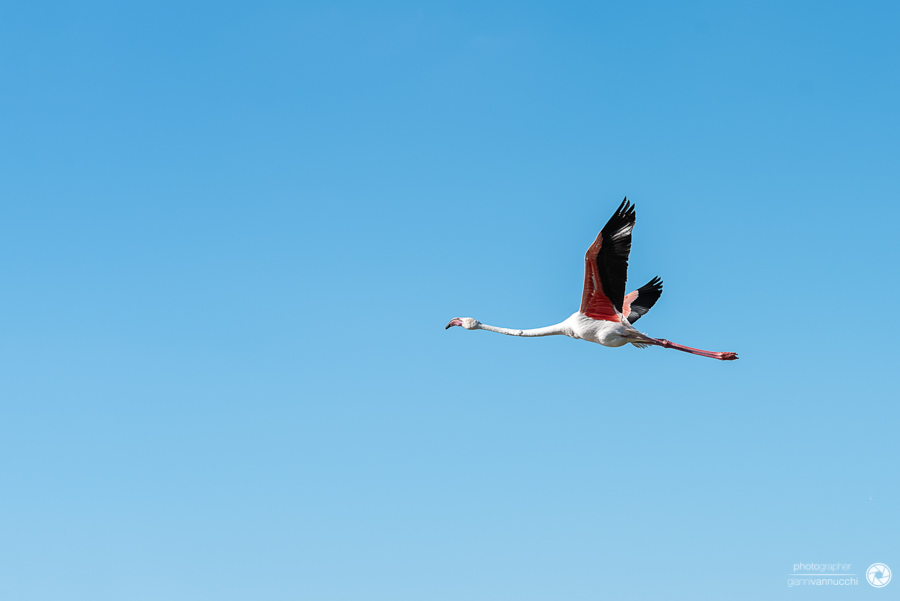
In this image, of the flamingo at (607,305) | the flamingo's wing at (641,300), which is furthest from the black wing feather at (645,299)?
the flamingo at (607,305)

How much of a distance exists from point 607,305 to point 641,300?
5983 mm

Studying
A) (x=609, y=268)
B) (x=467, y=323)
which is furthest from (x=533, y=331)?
(x=609, y=268)

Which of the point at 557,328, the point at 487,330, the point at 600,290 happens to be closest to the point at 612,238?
the point at 600,290

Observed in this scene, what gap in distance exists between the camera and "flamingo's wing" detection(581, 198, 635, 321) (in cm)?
2723

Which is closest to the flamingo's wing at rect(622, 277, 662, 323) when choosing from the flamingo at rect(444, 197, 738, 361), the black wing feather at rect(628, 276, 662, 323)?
the black wing feather at rect(628, 276, 662, 323)

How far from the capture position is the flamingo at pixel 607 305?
27281 mm

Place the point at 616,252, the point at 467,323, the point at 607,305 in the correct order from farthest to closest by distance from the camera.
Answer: the point at 467,323
the point at 607,305
the point at 616,252

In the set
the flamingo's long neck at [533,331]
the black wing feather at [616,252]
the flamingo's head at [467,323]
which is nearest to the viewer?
the black wing feather at [616,252]

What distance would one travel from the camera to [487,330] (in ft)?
107

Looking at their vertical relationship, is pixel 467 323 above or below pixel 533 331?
above

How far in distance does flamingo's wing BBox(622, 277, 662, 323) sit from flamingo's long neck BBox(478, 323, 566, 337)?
4.07 meters

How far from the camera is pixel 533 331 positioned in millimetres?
31469

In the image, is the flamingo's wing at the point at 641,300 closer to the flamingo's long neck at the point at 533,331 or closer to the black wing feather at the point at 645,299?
the black wing feather at the point at 645,299

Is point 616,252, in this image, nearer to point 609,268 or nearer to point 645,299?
point 609,268
